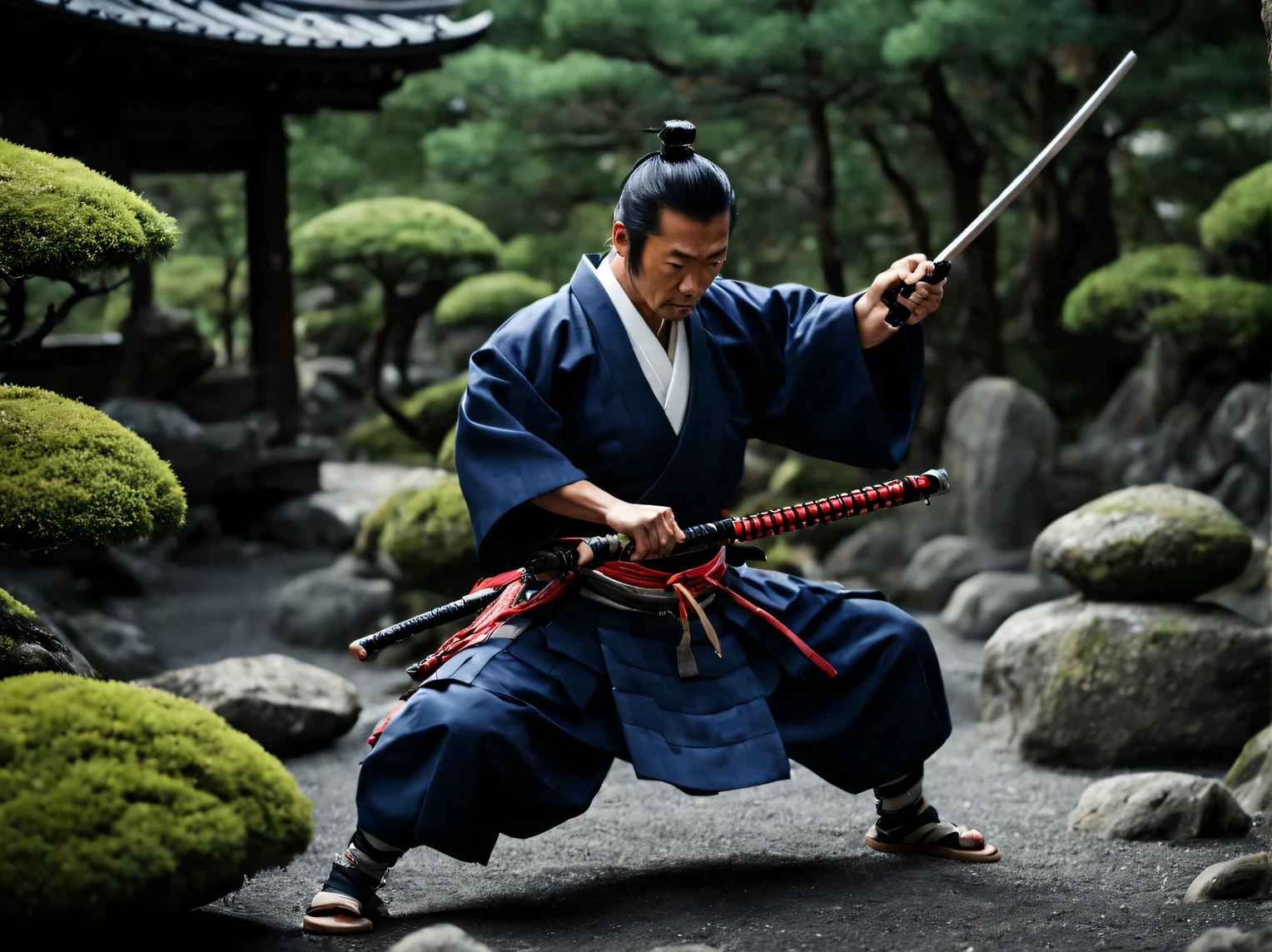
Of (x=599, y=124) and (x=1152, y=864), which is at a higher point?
(x=599, y=124)

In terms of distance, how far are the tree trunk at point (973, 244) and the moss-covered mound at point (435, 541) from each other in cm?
565

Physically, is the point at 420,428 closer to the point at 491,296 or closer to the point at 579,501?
the point at 491,296

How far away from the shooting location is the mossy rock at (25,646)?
11.5ft

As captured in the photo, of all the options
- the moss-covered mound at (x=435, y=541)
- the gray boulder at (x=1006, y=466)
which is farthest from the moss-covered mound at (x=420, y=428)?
the gray boulder at (x=1006, y=466)

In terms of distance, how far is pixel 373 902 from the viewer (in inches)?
130

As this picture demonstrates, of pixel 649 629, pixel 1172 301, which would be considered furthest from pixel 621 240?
pixel 1172 301

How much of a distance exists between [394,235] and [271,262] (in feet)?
3.71

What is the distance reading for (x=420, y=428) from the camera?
37.5 ft

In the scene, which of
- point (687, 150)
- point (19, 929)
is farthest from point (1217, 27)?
point (19, 929)

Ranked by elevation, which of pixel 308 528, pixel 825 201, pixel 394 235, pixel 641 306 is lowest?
pixel 308 528

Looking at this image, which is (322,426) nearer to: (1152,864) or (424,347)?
(424,347)

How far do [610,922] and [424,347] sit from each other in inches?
582

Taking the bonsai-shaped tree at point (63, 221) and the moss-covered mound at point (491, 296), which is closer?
the bonsai-shaped tree at point (63, 221)

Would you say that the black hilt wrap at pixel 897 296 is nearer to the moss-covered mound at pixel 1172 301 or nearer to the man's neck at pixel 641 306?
the man's neck at pixel 641 306
